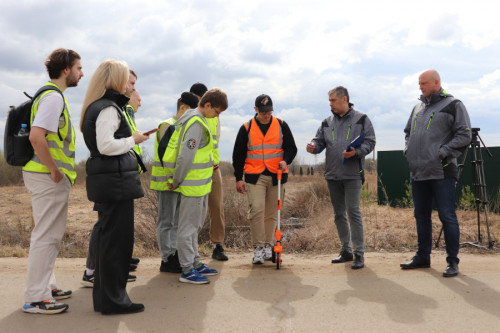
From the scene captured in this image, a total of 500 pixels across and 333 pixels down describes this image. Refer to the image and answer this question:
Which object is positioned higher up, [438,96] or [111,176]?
[438,96]

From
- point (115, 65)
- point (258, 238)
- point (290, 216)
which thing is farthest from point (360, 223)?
point (290, 216)

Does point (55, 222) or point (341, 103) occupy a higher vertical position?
point (341, 103)

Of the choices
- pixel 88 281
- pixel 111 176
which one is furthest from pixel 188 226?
pixel 111 176

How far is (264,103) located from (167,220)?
1876mm

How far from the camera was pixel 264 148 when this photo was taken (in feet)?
18.6

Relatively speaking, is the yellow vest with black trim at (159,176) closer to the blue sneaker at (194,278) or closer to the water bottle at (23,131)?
the blue sneaker at (194,278)

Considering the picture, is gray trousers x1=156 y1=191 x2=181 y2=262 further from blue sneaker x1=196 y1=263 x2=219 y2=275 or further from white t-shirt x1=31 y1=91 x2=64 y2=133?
white t-shirt x1=31 y1=91 x2=64 y2=133

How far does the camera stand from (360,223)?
5.56m

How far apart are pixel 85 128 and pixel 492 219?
8764 mm

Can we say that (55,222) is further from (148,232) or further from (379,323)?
(148,232)

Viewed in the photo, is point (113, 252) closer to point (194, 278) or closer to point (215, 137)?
point (194, 278)

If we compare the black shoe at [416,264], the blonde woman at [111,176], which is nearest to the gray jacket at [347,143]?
the black shoe at [416,264]

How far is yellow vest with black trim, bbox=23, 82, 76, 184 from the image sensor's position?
12.4ft

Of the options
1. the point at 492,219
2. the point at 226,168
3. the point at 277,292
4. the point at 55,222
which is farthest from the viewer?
the point at 226,168
